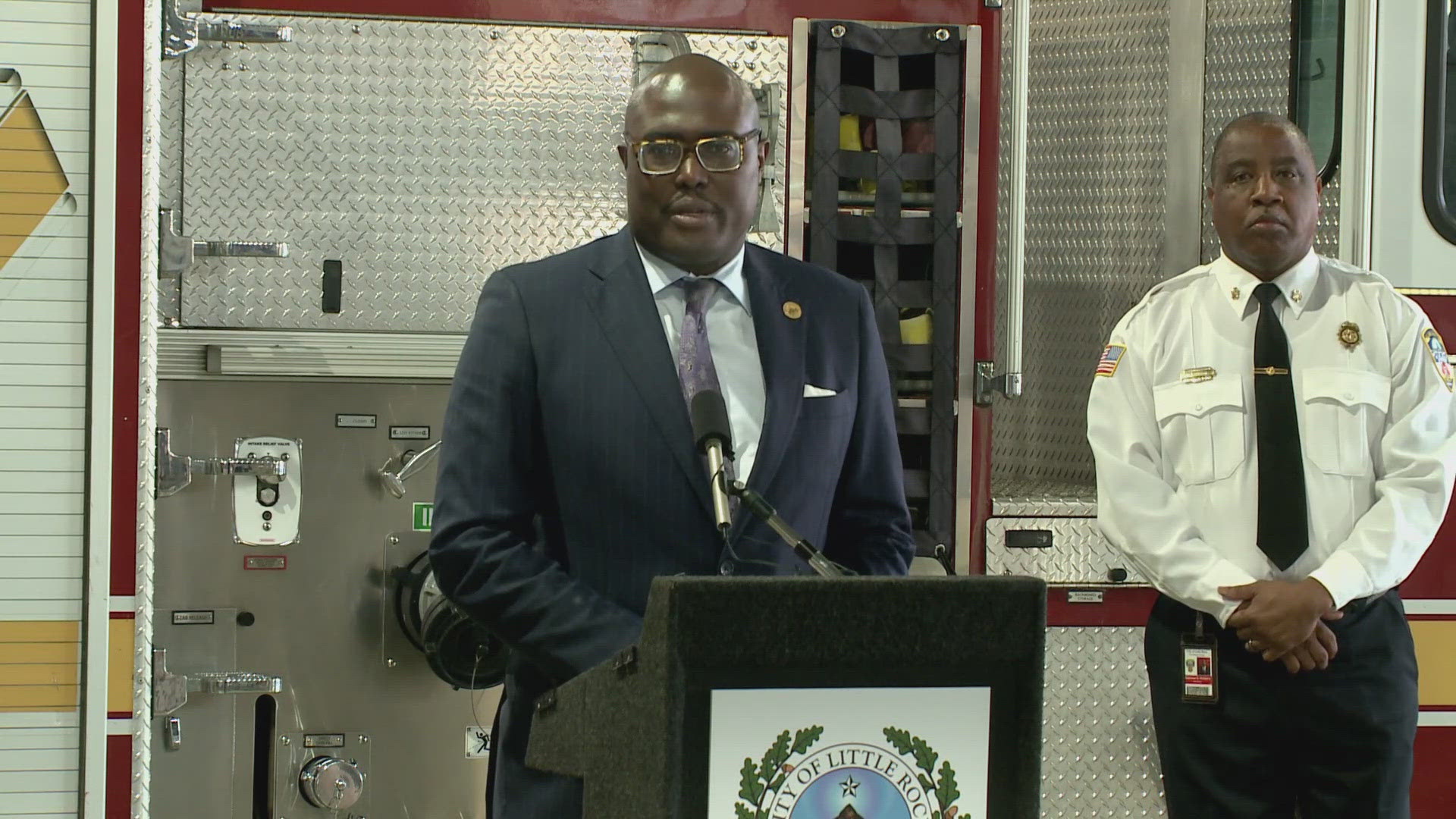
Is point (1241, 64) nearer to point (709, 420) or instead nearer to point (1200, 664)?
point (1200, 664)

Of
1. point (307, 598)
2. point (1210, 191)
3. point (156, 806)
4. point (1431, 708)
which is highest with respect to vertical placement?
point (1210, 191)

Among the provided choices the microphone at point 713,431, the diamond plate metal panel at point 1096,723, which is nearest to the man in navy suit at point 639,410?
the microphone at point 713,431

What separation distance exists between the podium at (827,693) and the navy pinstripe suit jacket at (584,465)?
0.45m

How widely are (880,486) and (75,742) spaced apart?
4.51 feet

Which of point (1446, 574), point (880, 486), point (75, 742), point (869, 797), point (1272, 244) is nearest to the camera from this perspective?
point (869, 797)

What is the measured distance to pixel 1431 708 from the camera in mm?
3852

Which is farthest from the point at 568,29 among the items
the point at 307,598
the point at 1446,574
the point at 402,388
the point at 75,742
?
the point at 1446,574

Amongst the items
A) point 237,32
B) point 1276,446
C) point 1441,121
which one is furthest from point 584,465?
point 1441,121

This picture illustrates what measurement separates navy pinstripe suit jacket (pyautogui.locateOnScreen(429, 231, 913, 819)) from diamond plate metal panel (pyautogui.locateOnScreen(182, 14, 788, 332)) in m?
1.63

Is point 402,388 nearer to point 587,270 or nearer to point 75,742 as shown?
point 75,742

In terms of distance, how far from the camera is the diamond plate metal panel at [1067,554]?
4.01m

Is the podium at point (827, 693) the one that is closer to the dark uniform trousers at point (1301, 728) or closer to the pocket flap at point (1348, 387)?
the dark uniform trousers at point (1301, 728)

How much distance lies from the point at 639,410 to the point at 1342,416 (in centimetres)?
180

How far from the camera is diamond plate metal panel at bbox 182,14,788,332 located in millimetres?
3670
